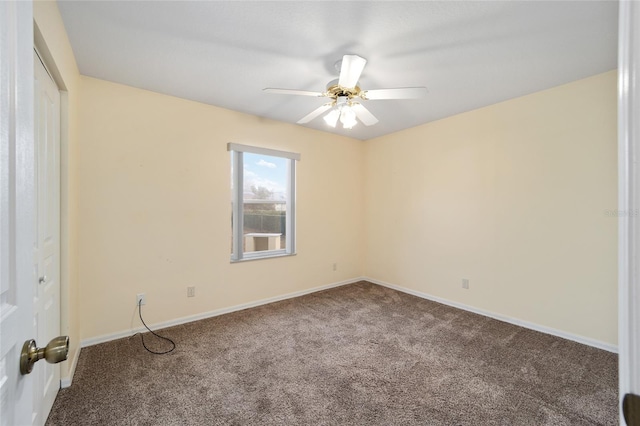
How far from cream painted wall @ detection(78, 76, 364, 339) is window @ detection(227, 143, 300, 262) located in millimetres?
121

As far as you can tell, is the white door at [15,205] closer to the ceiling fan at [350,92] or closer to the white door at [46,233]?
the white door at [46,233]

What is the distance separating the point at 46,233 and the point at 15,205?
141cm

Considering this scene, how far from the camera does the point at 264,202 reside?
12.1 ft

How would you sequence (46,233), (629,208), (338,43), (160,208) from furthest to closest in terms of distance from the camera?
(160,208), (338,43), (46,233), (629,208)

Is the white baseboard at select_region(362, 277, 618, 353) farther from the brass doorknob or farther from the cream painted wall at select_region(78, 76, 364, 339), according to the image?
the brass doorknob

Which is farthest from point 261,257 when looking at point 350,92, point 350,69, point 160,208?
point 350,69

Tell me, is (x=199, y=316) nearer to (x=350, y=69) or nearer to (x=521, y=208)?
(x=350, y=69)

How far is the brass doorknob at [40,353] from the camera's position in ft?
1.95

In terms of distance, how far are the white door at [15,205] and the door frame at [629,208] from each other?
1.10 m

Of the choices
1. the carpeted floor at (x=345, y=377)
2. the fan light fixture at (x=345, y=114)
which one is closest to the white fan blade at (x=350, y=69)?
the fan light fixture at (x=345, y=114)

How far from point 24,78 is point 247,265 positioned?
295 cm

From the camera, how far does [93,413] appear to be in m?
1.65

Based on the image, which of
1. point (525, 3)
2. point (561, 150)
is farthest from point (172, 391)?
point (561, 150)

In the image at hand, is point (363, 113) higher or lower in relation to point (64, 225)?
higher
